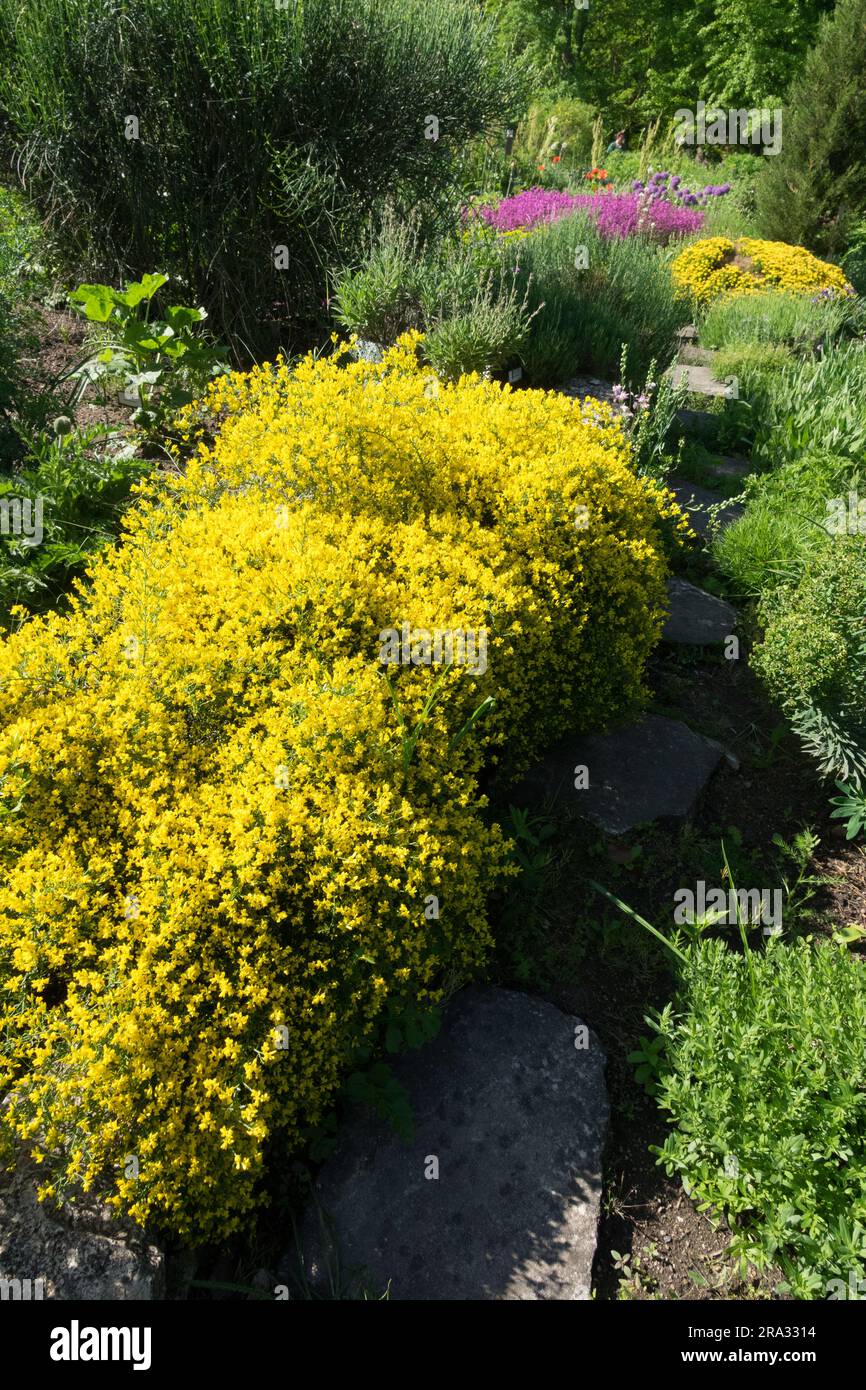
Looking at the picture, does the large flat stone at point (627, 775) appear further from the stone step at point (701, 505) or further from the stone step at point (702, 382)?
the stone step at point (702, 382)

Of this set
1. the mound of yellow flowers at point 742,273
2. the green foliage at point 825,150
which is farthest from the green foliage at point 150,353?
the green foliage at point 825,150

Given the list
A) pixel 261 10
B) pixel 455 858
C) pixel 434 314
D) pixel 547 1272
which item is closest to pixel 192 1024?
pixel 455 858

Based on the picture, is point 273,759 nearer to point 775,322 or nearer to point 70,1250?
point 70,1250

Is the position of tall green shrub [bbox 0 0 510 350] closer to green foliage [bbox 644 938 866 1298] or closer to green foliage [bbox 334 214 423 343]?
green foliage [bbox 334 214 423 343]

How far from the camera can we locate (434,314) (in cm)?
562

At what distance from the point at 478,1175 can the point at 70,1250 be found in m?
1.12

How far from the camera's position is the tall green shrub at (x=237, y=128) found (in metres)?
5.31

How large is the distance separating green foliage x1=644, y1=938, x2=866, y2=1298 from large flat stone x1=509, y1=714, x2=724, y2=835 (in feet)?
3.20

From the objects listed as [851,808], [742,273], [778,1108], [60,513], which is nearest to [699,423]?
[851,808]

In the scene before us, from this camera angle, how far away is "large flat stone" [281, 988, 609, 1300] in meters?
2.24

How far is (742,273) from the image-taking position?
364 inches

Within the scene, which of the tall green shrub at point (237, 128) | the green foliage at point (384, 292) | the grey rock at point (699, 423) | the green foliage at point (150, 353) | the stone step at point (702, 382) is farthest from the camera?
the stone step at point (702, 382)

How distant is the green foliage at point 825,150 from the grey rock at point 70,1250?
43.3 ft
